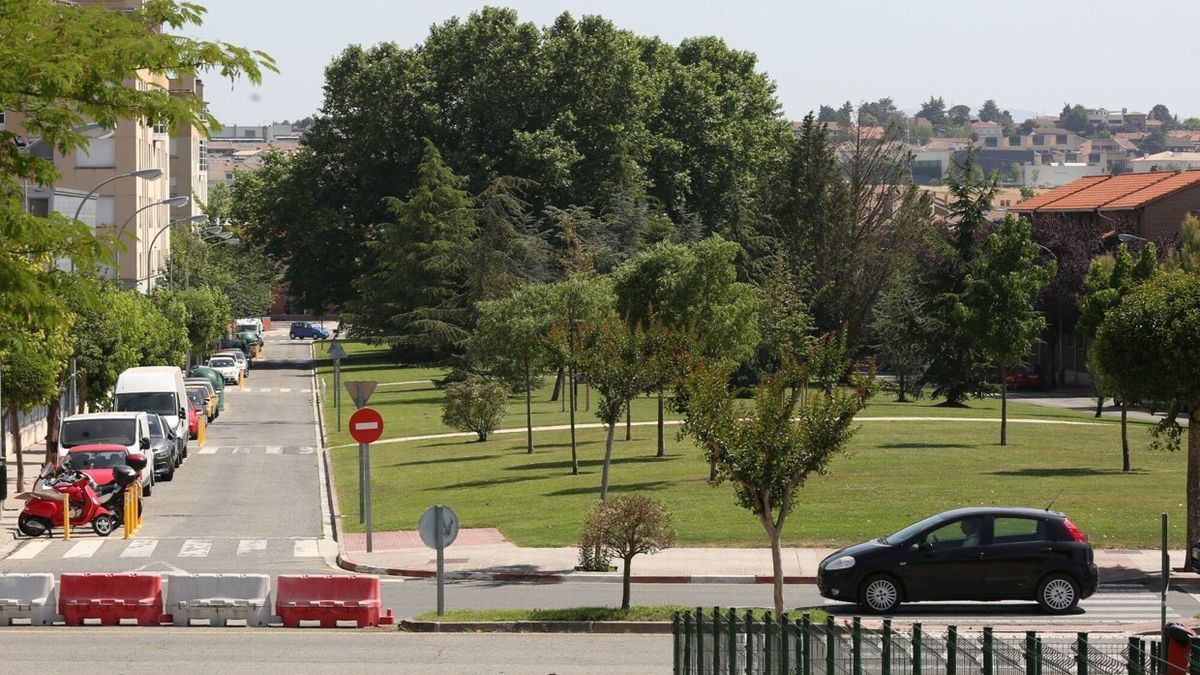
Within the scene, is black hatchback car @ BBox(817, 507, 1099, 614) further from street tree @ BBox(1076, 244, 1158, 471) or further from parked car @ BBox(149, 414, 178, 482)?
parked car @ BBox(149, 414, 178, 482)

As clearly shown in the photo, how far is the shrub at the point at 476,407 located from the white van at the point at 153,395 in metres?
7.65

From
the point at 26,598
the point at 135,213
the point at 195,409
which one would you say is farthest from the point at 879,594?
the point at 195,409

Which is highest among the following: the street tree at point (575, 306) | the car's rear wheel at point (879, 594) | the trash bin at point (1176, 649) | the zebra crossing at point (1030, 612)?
the street tree at point (575, 306)

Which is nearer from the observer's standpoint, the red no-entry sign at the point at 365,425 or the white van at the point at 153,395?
the red no-entry sign at the point at 365,425

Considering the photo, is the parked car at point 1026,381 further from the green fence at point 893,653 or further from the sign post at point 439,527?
the green fence at point 893,653

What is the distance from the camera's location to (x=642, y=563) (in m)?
27.4

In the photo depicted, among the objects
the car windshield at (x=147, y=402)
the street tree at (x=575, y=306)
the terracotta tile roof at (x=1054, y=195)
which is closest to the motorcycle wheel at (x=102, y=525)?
the street tree at (x=575, y=306)

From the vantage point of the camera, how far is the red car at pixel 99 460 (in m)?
34.7

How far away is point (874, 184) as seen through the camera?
8281 centimetres

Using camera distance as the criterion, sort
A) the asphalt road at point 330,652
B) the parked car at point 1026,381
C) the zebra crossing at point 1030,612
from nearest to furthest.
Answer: the asphalt road at point 330,652 < the zebra crossing at point 1030,612 < the parked car at point 1026,381

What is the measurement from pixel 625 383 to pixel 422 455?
1632 centimetres

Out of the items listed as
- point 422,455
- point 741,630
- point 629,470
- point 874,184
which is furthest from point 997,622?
point 874,184

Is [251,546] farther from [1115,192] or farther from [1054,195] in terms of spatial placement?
[1054,195]

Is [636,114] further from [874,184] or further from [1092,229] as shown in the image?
[1092,229]
